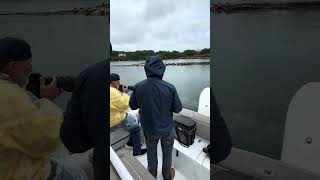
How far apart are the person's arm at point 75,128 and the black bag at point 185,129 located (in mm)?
1816

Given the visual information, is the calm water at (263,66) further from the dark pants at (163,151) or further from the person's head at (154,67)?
the dark pants at (163,151)

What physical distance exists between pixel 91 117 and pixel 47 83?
0.48ft

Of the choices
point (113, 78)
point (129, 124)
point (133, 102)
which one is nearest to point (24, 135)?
point (113, 78)

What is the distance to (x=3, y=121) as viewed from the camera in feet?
2.74

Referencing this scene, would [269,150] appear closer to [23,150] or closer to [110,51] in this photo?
[110,51]

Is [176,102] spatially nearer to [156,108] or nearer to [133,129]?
[156,108]

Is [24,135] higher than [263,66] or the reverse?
the reverse

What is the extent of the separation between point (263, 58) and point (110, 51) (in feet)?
1.38

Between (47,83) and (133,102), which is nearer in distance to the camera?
(47,83)

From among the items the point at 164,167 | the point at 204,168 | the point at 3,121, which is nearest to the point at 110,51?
the point at 3,121

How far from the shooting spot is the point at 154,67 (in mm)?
2451

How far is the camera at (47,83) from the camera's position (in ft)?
2.94

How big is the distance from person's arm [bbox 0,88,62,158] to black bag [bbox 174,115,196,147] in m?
1.90

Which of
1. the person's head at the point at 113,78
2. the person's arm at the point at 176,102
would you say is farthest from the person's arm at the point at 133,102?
the person's head at the point at 113,78
